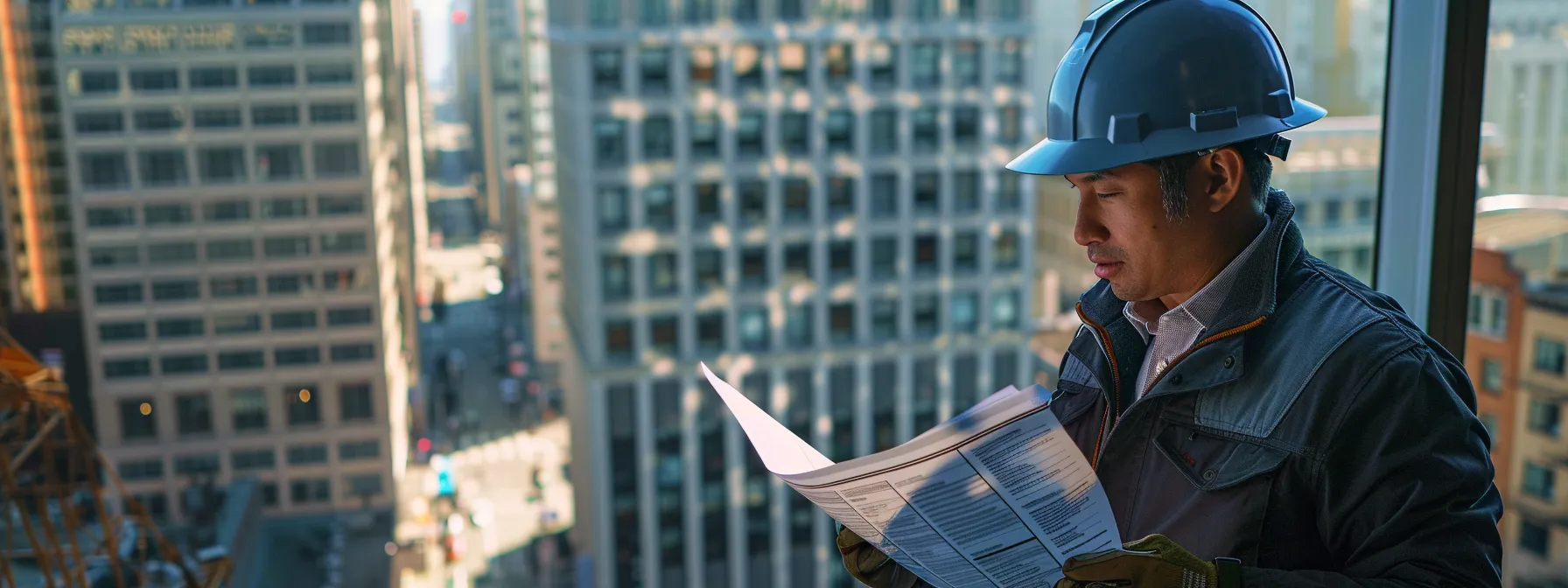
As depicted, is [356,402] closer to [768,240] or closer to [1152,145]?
[768,240]

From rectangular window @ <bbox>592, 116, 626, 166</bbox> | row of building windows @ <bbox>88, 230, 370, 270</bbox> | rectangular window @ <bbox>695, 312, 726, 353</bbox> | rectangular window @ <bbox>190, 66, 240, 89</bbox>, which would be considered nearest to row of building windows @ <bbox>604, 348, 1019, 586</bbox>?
rectangular window @ <bbox>695, 312, 726, 353</bbox>

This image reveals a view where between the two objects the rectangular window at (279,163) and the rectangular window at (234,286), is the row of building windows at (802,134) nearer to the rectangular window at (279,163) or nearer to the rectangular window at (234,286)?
Result: the rectangular window at (279,163)

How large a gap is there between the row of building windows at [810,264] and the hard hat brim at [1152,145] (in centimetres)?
1236

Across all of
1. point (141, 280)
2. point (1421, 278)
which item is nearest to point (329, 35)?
point (141, 280)

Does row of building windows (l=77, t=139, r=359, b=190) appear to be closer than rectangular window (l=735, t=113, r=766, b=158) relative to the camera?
No

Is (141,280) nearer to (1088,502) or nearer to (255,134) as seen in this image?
(255,134)

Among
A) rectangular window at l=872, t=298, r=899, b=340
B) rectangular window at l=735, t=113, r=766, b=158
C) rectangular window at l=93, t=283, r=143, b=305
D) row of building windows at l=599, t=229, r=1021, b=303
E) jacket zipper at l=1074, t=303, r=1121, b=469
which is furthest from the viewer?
rectangular window at l=93, t=283, r=143, b=305

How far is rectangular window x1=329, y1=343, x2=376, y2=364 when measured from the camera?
56.9 feet

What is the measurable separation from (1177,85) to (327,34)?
16822mm

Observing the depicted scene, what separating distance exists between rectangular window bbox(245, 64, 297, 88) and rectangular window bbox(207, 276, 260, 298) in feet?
8.71

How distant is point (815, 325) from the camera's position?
13.9 meters

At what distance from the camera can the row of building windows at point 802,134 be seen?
12945 millimetres

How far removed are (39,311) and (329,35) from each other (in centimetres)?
488

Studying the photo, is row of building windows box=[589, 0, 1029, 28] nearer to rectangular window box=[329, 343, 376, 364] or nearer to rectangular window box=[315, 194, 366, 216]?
rectangular window box=[315, 194, 366, 216]
